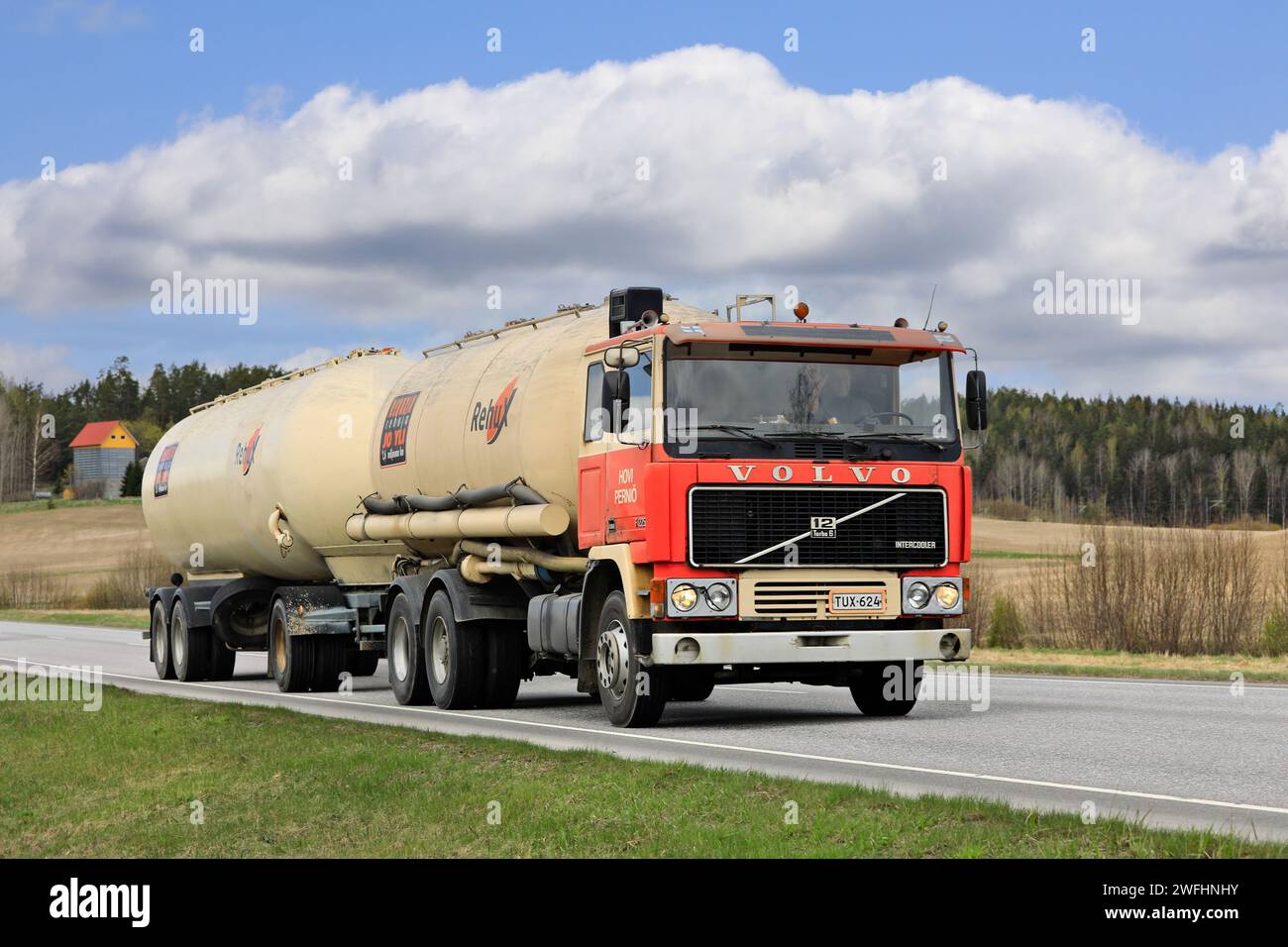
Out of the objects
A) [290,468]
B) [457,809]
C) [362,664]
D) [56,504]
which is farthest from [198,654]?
[56,504]

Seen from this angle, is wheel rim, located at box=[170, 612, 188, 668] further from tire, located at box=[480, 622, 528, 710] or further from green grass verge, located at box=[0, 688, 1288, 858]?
green grass verge, located at box=[0, 688, 1288, 858]

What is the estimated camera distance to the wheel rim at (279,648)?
22.3 meters

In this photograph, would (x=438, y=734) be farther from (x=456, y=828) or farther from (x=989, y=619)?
(x=989, y=619)

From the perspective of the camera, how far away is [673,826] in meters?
8.89

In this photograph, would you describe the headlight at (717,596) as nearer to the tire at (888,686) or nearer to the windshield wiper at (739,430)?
the windshield wiper at (739,430)

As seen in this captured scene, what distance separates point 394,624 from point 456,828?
10.6m

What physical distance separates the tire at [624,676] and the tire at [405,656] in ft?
12.5

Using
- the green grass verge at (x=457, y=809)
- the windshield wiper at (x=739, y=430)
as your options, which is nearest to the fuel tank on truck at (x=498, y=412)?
the windshield wiper at (x=739, y=430)

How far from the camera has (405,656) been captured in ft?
63.3

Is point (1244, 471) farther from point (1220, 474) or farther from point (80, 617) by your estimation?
point (80, 617)

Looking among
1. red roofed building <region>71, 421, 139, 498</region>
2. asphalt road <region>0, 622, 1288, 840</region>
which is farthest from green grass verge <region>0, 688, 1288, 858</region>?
red roofed building <region>71, 421, 139, 498</region>

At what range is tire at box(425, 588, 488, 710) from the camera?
17.6 m
